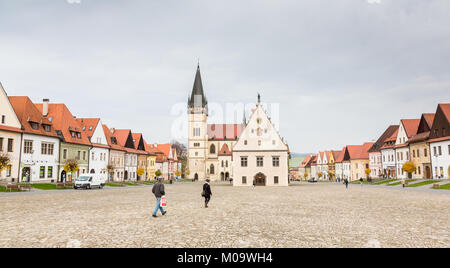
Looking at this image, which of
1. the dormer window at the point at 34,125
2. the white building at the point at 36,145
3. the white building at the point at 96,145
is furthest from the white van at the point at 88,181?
the white building at the point at 96,145

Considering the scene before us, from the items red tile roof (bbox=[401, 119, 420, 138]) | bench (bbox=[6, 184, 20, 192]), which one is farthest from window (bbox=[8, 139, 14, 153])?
red tile roof (bbox=[401, 119, 420, 138])

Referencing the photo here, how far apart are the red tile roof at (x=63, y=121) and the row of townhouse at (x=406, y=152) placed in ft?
159

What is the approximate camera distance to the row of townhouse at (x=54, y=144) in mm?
39000

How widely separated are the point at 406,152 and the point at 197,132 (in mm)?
66973

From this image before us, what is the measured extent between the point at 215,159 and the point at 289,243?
102492 mm

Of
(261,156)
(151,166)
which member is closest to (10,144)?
(261,156)

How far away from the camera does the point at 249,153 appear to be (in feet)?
184

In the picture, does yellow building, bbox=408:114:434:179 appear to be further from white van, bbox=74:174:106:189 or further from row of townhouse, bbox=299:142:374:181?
white van, bbox=74:174:106:189

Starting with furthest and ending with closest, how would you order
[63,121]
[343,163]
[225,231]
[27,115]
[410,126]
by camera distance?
1. [343,163]
2. [410,126]
3. [63,121]
4. [27,115]
5. [225,231]

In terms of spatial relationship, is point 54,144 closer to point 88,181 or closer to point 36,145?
point 36,145

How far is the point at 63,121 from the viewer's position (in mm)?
49656

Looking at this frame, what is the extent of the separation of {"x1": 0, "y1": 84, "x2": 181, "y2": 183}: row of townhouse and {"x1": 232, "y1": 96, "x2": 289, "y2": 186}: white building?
22.4 m

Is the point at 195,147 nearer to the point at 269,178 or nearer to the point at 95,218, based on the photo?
the point at 269,178
